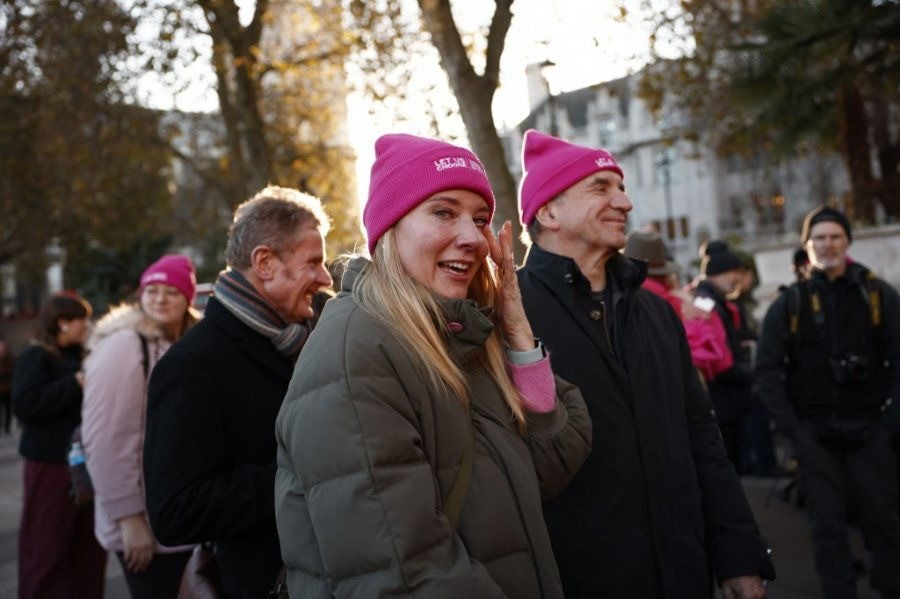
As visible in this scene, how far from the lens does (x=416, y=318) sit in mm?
2160

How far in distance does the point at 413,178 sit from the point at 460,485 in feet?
2.36

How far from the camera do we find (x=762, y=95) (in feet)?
42.3

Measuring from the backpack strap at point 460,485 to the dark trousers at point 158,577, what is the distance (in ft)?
8.09

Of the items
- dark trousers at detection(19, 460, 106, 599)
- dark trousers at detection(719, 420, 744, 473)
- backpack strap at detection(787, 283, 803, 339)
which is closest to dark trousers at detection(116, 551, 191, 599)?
dark trousers at detection(19, 460, 106, 599)

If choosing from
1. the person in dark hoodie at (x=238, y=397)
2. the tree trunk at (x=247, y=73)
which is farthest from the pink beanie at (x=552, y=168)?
the tree trunk at (x=247, y=73)

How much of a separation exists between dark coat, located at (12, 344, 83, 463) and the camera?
4.30 meters

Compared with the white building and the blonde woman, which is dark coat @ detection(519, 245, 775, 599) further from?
the white building

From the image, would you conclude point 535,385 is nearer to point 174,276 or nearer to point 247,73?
point 174,276

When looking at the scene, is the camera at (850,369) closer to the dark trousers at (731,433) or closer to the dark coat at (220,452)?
the dark trousers at (731,433)

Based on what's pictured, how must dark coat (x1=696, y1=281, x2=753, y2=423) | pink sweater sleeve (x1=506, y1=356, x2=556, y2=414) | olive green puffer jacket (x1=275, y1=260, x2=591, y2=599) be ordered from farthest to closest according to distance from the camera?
dark coat (x1=696, y1=281, x2=753, y2=423) → pink sweater sleeve (x1=506, y1=356, x2=556, y2=414) → olive green puffer jacket (x1=275, y1=260, x2=591, y2=599)

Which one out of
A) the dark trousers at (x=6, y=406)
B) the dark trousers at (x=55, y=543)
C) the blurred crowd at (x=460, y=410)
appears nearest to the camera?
the blurred crowd at (x=460, y=410)

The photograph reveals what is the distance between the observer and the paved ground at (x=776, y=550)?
608cm

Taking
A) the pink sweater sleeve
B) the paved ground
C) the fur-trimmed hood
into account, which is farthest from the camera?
the paved ground

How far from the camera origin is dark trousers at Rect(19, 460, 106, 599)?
5609mm
